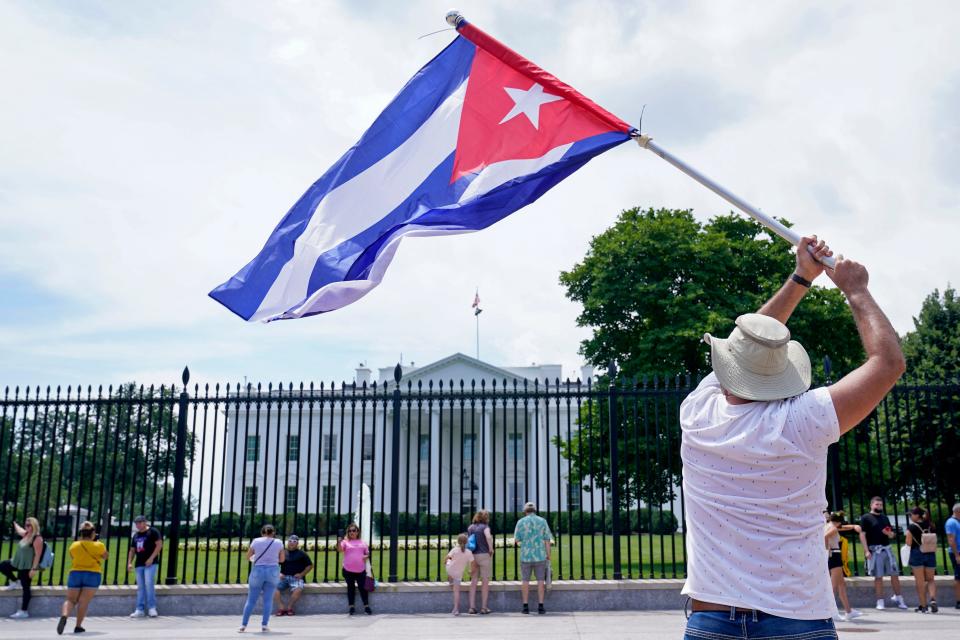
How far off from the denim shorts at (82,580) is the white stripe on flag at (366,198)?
7.08 m

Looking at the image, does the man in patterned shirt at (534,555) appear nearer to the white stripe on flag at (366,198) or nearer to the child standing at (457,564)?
the child standing at (457,564)

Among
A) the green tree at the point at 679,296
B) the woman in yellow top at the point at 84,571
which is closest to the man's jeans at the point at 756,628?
the woman in yellow top at the point at 84,571

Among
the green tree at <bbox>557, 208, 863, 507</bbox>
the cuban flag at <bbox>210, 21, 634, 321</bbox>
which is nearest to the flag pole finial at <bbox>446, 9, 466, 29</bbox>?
the cuban flag at <bbox>210, 21, 634, 321</bbox>

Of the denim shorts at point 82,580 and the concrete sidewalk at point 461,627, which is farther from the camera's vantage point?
the denim shorts at point 82,580

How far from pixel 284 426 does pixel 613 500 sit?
1524 inches

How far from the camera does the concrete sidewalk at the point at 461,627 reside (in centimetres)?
1054

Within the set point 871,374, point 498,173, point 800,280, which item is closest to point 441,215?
point 498,173

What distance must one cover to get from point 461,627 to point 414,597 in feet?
6.45

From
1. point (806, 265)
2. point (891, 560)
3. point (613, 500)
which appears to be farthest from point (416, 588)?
point (806, 265)

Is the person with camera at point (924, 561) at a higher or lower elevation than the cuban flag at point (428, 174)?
lower

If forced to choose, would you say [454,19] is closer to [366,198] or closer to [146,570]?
[366,198]

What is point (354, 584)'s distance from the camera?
13.1 meters

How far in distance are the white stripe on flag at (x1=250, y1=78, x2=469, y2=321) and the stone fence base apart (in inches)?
310

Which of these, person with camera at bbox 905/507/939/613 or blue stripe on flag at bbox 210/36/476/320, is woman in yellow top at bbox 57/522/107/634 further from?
person with camera at bbox 905/507/939/613
